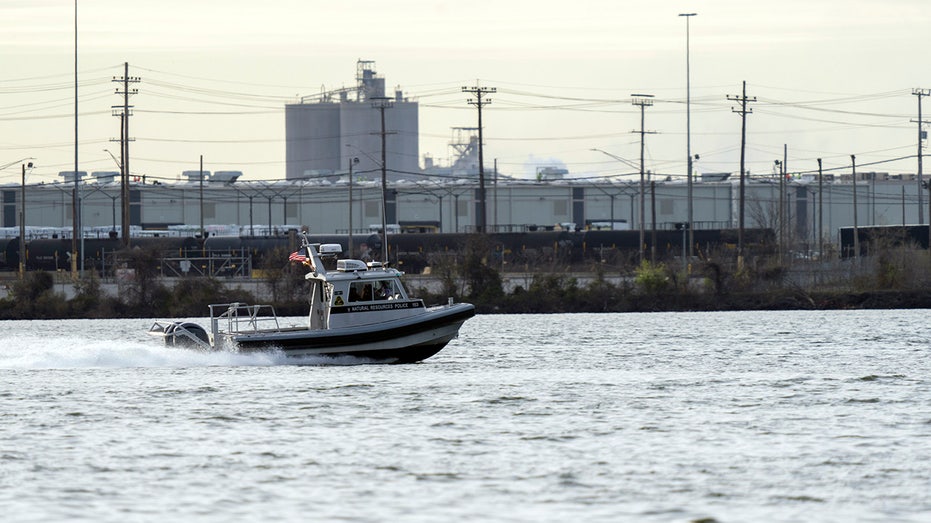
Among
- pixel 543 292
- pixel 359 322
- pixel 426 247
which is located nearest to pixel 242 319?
pixel 359 322

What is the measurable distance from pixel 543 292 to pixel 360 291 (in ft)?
141

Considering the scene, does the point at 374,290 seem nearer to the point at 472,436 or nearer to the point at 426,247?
the point at 472,436

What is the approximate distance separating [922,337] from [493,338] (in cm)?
1652

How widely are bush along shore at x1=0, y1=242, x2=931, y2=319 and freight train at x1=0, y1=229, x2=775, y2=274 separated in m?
18.3

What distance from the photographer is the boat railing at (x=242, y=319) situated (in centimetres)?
4438

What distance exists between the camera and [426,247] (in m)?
111

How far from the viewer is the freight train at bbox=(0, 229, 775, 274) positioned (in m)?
109

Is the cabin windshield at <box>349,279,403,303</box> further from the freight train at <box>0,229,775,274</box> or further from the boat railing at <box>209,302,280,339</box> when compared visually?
the freight train at <box>0,229,775,274</box>

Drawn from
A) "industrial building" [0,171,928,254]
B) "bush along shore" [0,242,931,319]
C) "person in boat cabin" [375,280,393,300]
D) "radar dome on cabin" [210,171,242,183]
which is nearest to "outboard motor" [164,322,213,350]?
"person in boat cabin" [375,280,393,300]

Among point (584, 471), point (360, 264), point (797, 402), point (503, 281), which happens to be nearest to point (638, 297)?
point (503, 281)

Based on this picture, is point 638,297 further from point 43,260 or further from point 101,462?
point 101,462

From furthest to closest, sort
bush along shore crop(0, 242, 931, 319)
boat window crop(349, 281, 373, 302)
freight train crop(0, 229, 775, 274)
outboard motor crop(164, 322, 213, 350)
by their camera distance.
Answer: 1. freight train crop(0, 229, 775, 274)
2. bush along shore crop(0, 242, 931, 319)
3. outboard motor crop(164, 322, 213, 350)
4. boat window crop(349, 281, 373, 302)

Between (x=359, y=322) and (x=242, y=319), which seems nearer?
(x=359, y=322)

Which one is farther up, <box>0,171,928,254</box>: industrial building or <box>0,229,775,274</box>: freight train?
<box>0,171,928,254</box>: industrial building
